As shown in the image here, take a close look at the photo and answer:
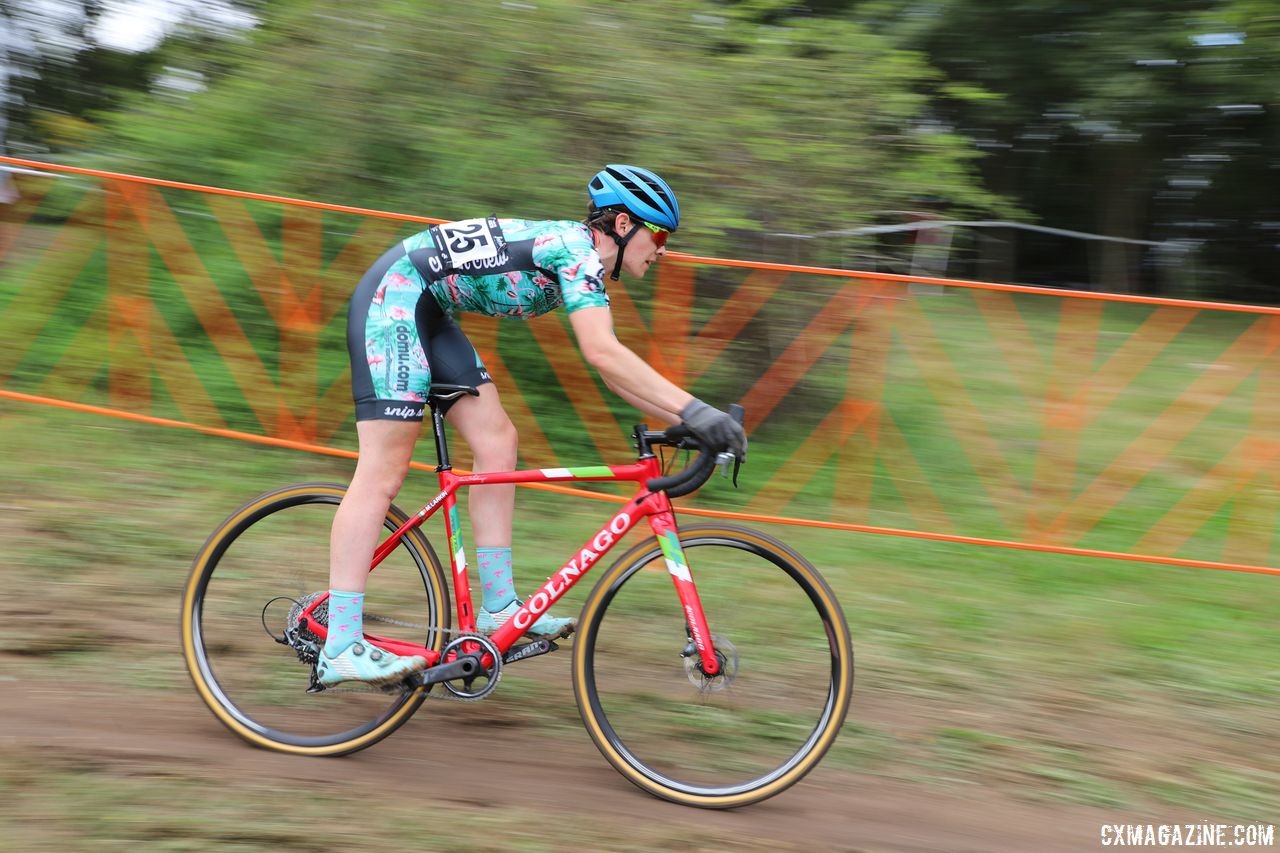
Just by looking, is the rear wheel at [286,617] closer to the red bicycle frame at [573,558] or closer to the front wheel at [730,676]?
the red bicycle frame at [573,558]

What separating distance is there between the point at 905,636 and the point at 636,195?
2585 millimetres

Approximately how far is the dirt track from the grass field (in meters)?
0.11

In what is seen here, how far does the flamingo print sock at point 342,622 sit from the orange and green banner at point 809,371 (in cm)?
296

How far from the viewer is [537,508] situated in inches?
255

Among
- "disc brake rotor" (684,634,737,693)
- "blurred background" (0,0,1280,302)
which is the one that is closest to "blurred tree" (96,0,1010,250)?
"blurred background" (0,0,1280,302)

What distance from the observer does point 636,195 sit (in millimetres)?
3695

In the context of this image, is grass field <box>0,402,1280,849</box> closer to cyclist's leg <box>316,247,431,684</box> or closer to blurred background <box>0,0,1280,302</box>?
cyclist's leg <box>316,247,431,684</box>

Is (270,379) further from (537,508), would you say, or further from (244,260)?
(537,508)

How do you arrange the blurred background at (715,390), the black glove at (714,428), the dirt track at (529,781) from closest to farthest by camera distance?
the black glove at (714,428) < the dirt track at (529,781) < the blurred background at (715,390)

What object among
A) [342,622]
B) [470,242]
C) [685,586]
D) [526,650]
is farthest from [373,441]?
[685,586]

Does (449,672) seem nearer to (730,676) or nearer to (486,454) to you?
(486,454)

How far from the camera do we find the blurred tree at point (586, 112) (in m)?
6.93

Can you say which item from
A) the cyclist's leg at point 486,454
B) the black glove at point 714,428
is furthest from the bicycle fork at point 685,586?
the cyclist's leg at point 486,454

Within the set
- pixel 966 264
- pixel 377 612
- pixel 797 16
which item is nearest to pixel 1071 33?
pixel 966 264
